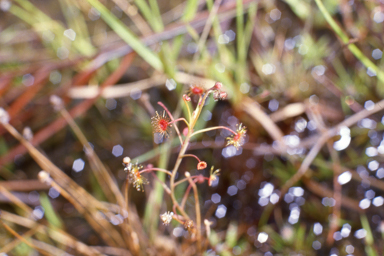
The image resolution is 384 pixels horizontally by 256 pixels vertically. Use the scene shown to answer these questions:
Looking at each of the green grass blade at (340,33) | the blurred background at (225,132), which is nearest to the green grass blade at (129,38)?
the blurred background at (225,132)

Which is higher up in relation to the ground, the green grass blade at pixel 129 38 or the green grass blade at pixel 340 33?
the green grass blade at pixel 129 38

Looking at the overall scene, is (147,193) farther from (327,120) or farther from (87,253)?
(327,120)

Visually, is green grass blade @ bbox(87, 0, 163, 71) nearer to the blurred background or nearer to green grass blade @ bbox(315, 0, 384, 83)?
the blurred background

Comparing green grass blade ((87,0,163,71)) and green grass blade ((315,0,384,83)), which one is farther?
green grass blade ((87,0,163,71))

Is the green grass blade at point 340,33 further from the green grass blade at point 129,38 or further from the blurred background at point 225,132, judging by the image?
the green grass blade at point 129,38

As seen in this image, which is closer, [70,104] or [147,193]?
[147,193]

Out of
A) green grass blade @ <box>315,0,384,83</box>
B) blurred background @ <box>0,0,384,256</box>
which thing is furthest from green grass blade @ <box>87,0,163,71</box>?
green grass blade @ <box>315,0,384,83</box>

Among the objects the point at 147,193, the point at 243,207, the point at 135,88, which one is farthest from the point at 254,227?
the point at 135,88

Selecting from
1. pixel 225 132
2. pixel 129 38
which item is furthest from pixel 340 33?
pixel 129 38
